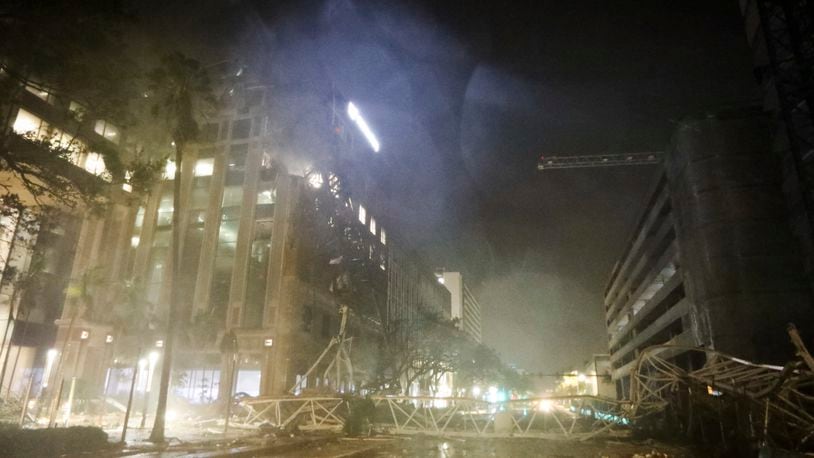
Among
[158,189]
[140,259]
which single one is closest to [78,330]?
[140,259]

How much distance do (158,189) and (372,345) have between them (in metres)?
26.0

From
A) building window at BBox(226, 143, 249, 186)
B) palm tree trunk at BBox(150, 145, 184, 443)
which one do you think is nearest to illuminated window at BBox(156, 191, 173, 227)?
building window at BBox(226, 143, 249, 186)

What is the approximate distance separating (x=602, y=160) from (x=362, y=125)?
45439 mm

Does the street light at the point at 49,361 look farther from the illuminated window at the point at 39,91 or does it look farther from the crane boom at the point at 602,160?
the crane boom at the point at 602,160

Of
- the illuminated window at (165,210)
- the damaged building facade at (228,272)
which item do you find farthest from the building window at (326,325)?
the illuminated window at (165,210)

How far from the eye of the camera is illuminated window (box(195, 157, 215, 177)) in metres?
40.9

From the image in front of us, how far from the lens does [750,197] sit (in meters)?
31.2

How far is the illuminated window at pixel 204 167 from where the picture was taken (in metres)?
40.9

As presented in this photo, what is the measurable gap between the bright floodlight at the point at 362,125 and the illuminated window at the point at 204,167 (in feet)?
71.7

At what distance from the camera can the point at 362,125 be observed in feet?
204

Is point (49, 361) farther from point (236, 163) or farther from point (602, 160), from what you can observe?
point (602, 160)

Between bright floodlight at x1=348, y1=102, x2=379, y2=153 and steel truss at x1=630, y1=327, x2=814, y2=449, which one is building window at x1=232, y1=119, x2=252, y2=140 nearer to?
bright floodlight at x1=348, y1=102, x2=379, y2=153

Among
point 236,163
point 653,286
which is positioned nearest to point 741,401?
point 236,163

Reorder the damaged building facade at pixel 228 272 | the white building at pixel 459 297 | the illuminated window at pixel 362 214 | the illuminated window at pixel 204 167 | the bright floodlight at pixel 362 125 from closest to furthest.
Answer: the damaged building facade at pixel 228 272, the illuminated window at pixel 204 167, the illuminated window at pixel 362 214, the bright floodlight at pixel 362 125, the white building at pixel 459 297
